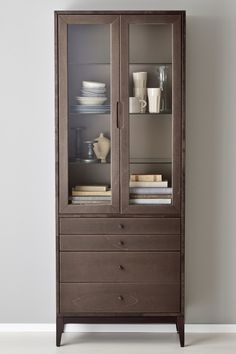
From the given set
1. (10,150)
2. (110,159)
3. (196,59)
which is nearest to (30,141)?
(10,150)

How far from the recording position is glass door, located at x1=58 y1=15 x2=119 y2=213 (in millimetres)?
3342

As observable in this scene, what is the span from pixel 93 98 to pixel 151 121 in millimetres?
354

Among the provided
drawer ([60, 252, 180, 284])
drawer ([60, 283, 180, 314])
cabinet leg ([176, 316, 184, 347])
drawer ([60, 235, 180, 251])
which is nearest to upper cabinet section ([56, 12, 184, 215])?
drawer ([60, 235, 180, 251])

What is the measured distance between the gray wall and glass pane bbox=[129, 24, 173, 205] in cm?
33

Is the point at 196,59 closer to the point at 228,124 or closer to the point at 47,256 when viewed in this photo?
the point at 228,124

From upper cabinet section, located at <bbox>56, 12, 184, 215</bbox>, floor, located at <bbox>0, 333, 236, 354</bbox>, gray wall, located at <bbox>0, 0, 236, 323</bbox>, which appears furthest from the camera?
gray wall, located at <bbox>0, 0, 236, 323</bbox>

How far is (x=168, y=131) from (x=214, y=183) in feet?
1.73

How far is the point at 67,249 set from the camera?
11.2ft

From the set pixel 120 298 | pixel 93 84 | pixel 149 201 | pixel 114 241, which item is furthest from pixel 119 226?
pixel 93 84

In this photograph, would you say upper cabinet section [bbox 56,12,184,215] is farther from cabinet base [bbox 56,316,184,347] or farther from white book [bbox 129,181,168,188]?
cabinet base [bbox 56,316,184,347]

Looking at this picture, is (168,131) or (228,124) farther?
(228,124)

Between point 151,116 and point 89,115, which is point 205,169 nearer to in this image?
point 151,116

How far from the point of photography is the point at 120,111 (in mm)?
3385

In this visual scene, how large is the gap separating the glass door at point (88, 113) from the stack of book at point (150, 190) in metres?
0.11
